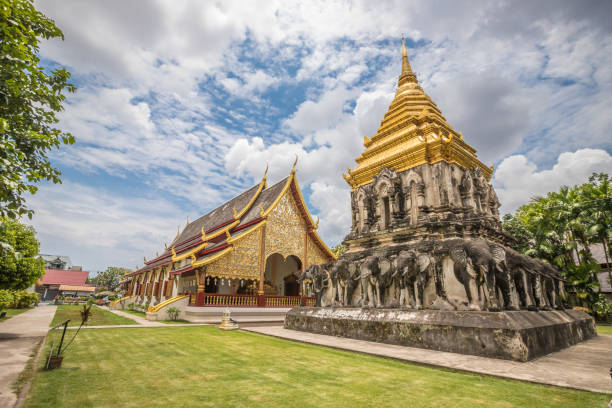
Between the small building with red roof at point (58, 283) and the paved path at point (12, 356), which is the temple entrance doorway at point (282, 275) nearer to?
the paved path at point (12, 356)

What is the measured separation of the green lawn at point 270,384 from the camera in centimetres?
305

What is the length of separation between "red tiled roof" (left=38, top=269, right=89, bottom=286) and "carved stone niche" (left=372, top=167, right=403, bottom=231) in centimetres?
4847

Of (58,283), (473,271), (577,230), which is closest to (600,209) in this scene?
(577,230)

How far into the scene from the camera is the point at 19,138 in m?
4.16

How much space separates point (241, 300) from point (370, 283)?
28.3ft

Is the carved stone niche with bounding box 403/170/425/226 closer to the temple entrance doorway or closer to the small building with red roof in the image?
the temple entrance doorway

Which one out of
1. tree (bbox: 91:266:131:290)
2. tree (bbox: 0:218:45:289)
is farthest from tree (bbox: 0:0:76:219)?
tree (bbox: 91:266:131:290)

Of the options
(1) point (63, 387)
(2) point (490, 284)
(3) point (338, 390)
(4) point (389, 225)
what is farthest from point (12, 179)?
(4) point (389, 225)

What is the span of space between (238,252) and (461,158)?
1055 cm

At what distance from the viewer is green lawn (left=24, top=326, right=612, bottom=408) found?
3047 millimetres

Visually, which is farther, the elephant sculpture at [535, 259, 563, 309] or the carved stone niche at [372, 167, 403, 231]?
the carved stone niche at [372, 167, 403, 231]

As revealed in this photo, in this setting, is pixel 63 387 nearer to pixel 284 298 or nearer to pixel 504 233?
pixel 504 233

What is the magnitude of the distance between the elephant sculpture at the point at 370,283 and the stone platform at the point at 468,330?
577 mm

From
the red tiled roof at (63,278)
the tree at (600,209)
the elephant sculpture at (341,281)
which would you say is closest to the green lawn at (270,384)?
the elephant sculpture at (341,281)
